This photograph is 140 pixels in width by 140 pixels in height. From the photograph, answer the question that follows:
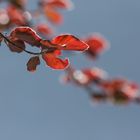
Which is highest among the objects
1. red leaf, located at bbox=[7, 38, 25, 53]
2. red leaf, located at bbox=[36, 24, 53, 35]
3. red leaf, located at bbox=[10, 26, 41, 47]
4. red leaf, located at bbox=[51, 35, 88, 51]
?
red leaf, located at bbox=[36, 24, 53, 35]

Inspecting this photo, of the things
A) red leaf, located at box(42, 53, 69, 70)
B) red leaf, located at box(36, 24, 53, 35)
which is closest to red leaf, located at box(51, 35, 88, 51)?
red leaf, located at box(42, 53, 69, 70)

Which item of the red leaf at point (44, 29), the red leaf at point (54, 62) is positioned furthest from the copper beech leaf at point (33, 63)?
the red leaf at point (44, 29)

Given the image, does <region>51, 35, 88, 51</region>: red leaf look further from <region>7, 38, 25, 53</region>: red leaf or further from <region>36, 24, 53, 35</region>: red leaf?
<region>36, 24, 53, 35</region>: red leaf

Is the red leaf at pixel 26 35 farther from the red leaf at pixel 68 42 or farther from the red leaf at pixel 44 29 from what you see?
the red leaf at pixel 44 29

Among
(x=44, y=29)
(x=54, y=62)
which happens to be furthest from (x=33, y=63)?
(x=44, y=29)

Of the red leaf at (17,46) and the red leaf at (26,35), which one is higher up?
the red leaf at (26,35)

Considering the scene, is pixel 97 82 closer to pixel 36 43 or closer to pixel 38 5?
pixel 38 5

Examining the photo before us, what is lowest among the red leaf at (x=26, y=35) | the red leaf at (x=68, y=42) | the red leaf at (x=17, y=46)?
the red leaf at (x=17, y=46)

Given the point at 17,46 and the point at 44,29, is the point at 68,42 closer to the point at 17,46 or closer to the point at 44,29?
the point at 17,46
